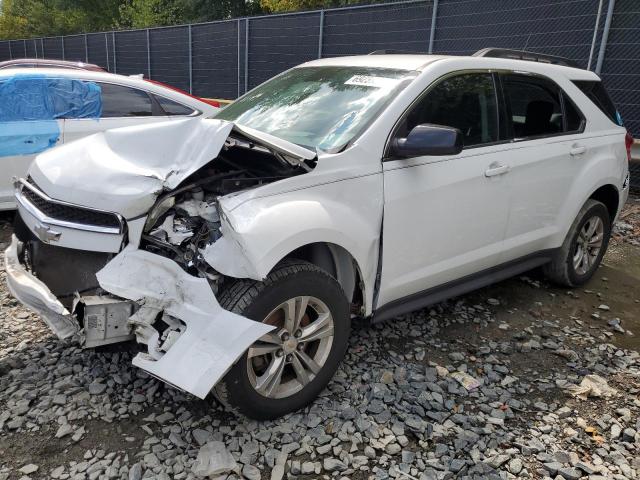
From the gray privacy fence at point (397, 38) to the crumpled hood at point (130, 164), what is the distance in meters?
7.20

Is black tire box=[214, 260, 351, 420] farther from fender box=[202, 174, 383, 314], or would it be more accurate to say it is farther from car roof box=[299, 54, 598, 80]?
car roof box=[299, 54, 598, 80]

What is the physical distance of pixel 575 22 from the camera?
8.25 m

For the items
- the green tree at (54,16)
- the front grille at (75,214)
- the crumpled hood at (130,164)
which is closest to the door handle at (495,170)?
the crumpled hood at (130,164)

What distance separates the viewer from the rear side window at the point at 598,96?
4471 mm

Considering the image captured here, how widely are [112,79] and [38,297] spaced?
3958 millimetres

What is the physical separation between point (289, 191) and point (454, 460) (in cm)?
153

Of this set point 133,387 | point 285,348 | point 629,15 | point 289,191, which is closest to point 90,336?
point 133,387

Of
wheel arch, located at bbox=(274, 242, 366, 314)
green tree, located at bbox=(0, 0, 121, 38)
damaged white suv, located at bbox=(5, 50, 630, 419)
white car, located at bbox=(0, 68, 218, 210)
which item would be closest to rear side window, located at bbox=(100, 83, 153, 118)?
white car, located at bbox=(0, 68, 218, 210)

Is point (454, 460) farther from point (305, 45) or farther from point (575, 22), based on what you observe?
point (305, 45)

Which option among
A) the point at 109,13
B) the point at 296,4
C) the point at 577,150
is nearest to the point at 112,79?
the point at 577,150

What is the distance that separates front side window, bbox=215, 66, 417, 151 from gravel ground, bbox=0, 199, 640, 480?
1.40 meters

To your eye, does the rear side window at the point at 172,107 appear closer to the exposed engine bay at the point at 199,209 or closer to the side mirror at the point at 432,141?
the exposed engine bay at the point at 199,209

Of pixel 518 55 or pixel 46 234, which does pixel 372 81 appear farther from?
pixel 46 234

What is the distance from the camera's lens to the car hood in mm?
2639
